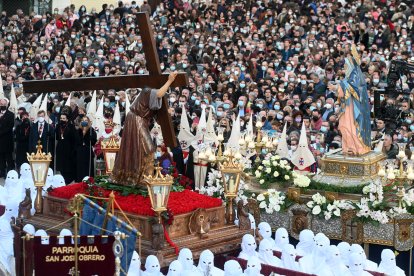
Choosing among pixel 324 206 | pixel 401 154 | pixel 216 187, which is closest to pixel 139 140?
pixel 216 187

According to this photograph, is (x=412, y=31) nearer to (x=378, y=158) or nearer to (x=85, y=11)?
(x=85, y=11)

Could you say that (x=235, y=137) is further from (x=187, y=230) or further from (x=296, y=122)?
(x=187, y=230)

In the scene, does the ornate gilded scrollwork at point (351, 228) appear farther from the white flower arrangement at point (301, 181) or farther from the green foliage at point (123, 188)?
the green foliage at point (123, 188)

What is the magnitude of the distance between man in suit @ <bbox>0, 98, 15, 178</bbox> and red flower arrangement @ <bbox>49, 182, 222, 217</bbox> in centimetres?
809

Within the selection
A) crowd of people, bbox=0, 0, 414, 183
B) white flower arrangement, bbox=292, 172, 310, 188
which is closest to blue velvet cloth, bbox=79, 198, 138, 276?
white flower arrangement, bbox=292, 172, 310, 188

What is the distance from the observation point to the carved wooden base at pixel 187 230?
74.0 feet

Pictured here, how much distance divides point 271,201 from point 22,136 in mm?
8524

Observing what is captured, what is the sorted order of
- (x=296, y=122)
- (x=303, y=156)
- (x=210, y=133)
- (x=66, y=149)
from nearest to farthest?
1. (x=303, y=156)
2. (x=210, y=133)
3. (x=296, y=122)
4. (x=66, y=149)

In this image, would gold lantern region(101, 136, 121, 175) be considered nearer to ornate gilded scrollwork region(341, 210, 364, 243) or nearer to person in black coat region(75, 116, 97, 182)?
ornate gilded scrollwork region(341, 210, 364, 243)

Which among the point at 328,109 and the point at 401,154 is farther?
the point at 328,109

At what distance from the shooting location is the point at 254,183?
27500mm

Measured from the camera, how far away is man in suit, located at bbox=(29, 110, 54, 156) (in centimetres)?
3200

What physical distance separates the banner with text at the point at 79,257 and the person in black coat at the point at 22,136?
13.2 metres

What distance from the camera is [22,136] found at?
32.5 metres
